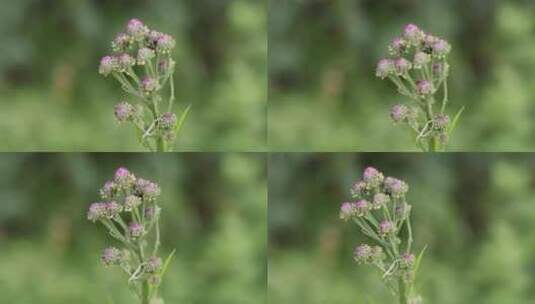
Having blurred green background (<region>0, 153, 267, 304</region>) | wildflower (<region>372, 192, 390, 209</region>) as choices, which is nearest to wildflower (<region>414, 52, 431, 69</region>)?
wildflower (<region>372, 192, 390, 209</region>)

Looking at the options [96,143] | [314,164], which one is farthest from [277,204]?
[96,143]

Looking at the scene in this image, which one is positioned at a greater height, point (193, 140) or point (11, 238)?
point (193, 140)

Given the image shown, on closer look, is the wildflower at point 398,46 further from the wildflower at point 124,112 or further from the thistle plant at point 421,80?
the wildflower at point 124,112

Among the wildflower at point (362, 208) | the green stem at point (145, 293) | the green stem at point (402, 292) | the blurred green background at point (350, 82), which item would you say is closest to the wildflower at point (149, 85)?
the blurred green background at point (350, 82)

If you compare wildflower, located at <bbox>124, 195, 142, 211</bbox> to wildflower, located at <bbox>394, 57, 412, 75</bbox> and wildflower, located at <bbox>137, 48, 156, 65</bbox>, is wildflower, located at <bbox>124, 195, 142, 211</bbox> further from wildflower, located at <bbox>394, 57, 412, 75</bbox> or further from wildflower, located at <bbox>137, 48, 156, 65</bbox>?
wildflower, located at <bbox>394, 57, 412, 75</bbox>

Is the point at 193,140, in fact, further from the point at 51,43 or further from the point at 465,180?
the point at 465,180

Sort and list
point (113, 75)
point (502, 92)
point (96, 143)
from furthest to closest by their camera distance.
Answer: point (502, 92) → point (96, 143) → point (113, 75)
